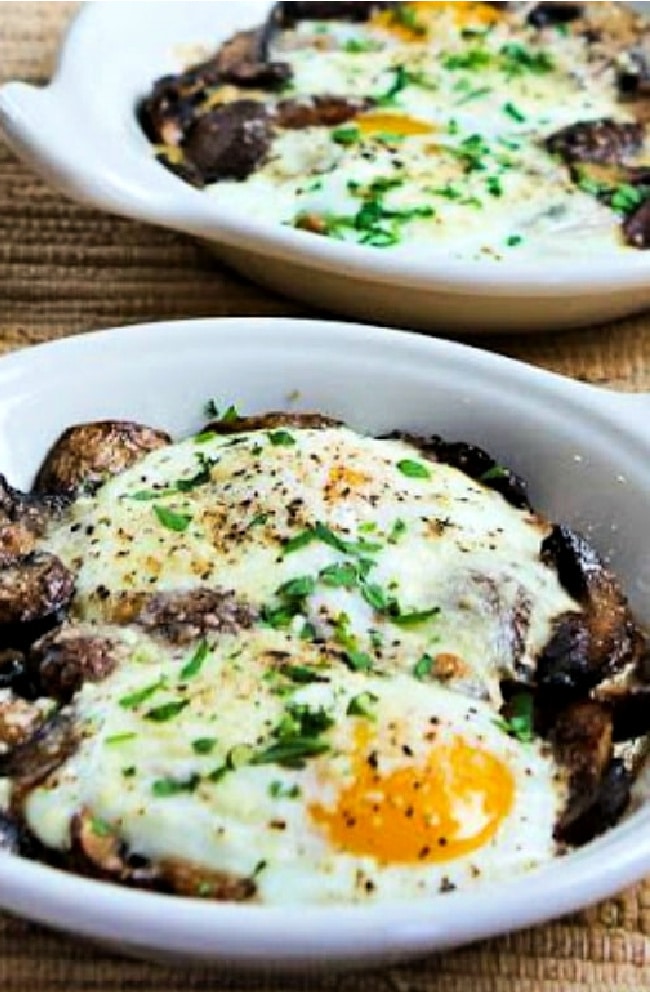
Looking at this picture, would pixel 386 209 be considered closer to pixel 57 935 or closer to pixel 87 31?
pixel 87 31

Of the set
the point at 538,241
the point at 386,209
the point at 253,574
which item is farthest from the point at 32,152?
the point at 253,574

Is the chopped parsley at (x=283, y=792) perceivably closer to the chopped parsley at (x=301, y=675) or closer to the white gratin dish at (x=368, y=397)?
the chopped parsley at (x=301, y=675)

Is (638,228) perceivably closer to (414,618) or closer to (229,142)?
(229,142)

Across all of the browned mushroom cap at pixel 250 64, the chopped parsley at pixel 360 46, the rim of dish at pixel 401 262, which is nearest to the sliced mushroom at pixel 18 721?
the rim of dish at pixel 401 262

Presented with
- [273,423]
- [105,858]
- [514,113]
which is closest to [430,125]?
[514,113]

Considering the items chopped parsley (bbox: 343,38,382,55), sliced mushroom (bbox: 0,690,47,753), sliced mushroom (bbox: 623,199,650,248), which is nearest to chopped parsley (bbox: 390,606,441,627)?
sliced mushroom (bbox: 0,690,47,753)
